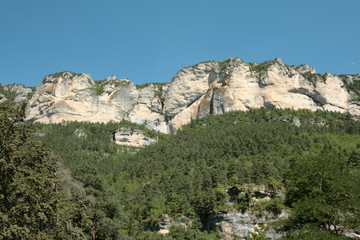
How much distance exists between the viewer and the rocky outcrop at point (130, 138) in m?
118

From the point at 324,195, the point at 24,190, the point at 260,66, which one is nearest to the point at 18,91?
the point at 260,66

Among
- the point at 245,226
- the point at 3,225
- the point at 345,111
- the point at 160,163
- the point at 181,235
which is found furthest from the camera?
the point at 345,111

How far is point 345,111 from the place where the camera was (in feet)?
432

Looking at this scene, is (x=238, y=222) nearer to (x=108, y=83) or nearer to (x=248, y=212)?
(x=248, y=212)

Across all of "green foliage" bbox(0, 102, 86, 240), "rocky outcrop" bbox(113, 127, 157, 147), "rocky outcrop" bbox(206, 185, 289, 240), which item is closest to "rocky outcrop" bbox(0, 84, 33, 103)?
"rocky outcrop" bbox(113, 127, 157, 147)

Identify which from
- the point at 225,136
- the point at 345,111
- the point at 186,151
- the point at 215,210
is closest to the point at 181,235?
the point at 215,210

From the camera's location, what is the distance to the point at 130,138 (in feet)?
393

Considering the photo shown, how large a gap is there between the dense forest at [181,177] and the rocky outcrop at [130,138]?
9.52 ft

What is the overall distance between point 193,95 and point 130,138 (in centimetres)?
3706

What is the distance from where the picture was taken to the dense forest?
18047mm

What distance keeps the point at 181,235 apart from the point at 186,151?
3816 centimetres

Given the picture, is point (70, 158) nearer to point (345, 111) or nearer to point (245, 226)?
point (245, 226)

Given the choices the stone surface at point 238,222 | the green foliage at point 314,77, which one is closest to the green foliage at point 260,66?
the green foliage at point 314,77

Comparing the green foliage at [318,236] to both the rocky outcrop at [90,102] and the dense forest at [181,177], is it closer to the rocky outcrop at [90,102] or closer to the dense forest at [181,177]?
the dense forest at [181,177]
